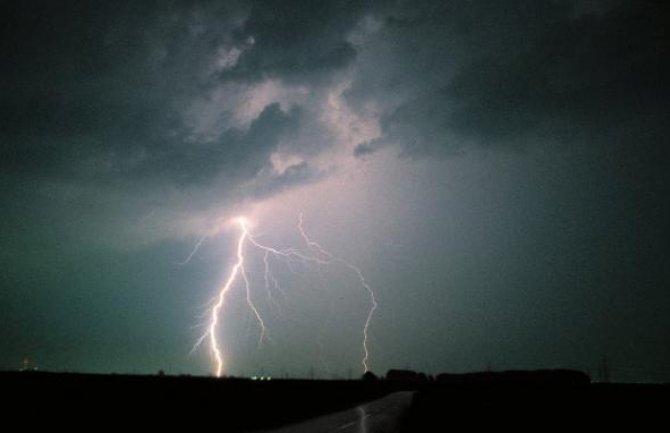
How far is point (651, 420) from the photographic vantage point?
66.9ft

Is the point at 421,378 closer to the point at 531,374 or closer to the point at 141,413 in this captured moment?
the point at 531,374

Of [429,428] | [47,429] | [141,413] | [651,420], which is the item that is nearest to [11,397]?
[141,413]

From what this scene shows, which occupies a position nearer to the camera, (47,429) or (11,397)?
(47,429)

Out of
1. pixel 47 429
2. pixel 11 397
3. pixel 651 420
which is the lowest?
pixel 651 420

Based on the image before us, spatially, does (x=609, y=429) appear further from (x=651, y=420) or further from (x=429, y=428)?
(x=429, y=428)

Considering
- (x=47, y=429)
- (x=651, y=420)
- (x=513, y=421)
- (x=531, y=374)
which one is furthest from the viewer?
(x=531, y=374)

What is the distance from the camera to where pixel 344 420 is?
17.8m

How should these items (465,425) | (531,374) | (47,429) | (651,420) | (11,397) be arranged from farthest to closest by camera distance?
1. (531,374)
2. (11,397)
3. (651,420)
4. (465,425)
5. (47,429)

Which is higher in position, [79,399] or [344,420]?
[79,399]

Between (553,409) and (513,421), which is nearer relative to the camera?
(513,421)

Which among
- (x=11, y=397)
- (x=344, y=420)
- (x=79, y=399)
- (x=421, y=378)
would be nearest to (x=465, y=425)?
(x=344, y=420)

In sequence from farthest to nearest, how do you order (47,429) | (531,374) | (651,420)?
(531,374) < (651,420) < (47,429)

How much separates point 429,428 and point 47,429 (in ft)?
34.5

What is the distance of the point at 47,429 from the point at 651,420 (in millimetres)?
20030
